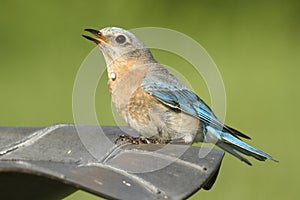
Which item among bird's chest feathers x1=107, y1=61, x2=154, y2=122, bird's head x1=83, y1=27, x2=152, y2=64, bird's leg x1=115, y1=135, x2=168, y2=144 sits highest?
bird's head x1=83, y1=27, x2=152, y2=64

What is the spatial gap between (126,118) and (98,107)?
194cm

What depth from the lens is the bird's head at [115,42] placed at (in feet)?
16.5

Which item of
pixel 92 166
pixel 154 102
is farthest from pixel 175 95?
pixel 92 166

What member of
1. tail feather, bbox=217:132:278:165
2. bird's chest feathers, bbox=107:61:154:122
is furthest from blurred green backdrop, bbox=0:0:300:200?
bird's chest feathers, bbox=107:61:154:122

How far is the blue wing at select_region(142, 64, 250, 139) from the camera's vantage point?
4.79 metres

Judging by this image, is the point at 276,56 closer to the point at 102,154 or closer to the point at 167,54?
the point at 167,54

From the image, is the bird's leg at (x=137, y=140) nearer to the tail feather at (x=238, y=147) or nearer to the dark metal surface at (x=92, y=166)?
the dark metal surface at (x=92, y=166)

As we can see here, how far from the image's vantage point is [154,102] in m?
4.74

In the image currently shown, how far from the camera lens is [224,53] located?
7.38 metres

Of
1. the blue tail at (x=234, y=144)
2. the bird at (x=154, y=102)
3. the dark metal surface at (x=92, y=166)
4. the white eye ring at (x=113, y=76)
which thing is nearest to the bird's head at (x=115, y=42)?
the bird at (x=154, y=102)

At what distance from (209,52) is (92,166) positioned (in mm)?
4402

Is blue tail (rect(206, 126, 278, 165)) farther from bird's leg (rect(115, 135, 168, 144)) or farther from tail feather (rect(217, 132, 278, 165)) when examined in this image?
bird's leg (rect(115, 135, 168, 144))

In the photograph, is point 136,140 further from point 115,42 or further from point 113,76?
point 115,42

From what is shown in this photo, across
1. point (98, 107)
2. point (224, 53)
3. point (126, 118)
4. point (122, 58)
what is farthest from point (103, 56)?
point (224, 53)
